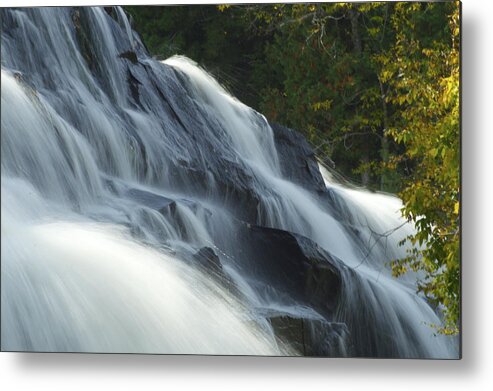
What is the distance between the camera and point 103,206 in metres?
5.95

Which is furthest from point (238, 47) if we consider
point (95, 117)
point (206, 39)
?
point (95, 117)

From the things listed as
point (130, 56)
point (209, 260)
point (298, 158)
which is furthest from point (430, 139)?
point (130, 56)

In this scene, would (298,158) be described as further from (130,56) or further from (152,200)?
(130,56)

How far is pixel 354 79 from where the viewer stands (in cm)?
597

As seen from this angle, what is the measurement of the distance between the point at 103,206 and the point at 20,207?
1.15 feet

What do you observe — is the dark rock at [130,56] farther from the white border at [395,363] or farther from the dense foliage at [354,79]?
the white border at [395,363]

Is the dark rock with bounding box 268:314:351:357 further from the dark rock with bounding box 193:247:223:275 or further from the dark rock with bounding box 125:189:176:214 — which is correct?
the dark rock with bounding box 125:189:176:214

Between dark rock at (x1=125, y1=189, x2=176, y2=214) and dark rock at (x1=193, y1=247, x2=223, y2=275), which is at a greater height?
dark rock at (x1=125, y1=189, x2=176, y2=214)

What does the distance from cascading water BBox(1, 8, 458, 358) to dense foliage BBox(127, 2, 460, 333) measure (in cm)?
9

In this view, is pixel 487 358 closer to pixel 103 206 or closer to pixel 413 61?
pixel 413 61

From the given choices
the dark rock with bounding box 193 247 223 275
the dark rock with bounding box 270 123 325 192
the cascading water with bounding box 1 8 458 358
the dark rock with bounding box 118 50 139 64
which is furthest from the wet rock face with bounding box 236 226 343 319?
the dark rock with bounding box 118 50 139 64

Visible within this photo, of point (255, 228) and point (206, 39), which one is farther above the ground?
point (206, 39)

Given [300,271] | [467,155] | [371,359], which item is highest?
[467,155]

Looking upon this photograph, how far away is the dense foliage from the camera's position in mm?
5934
